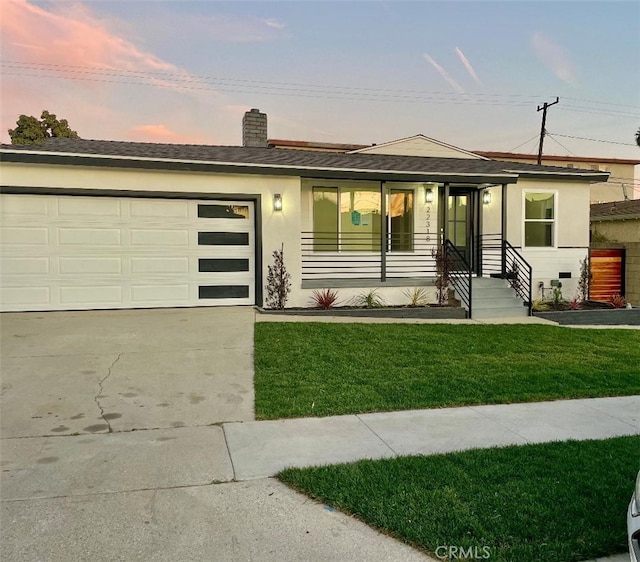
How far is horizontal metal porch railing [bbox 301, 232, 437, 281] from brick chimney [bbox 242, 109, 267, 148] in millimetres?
4654

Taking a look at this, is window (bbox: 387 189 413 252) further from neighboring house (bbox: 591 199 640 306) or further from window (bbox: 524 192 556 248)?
neighboring house (bbox: 591 199 640 306)

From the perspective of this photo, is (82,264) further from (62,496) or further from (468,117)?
(468,117)

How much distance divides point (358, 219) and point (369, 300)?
291cm

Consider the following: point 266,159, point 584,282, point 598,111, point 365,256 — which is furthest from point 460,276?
point 598,111

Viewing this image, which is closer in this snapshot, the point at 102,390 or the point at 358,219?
the point at 102,390

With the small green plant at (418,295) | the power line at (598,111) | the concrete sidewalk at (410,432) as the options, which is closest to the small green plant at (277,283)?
the small green plant at (418,295)

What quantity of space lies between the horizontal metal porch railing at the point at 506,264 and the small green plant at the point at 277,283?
5.88m

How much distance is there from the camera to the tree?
26016 millimetres

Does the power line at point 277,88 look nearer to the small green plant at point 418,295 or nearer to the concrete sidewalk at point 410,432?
the small green plant at point 418,295

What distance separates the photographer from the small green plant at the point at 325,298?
11188mm

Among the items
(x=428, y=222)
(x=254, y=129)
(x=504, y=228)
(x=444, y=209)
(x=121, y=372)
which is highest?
(x=254, y=129)

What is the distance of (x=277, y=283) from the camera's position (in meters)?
11.1

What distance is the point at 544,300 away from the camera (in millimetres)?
13789

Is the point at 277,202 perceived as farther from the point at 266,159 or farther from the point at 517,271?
the point at 517,271
